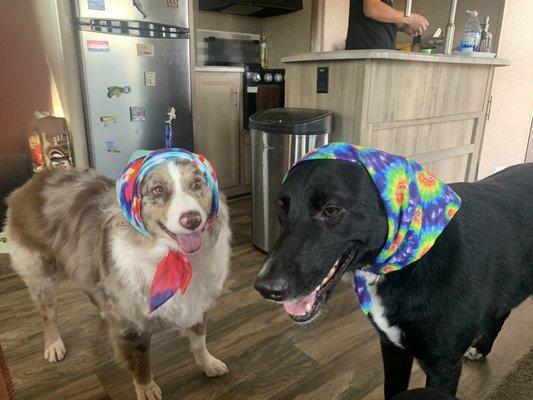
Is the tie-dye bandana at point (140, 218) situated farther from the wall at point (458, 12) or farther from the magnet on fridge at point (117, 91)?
the wall at point (458, 12)

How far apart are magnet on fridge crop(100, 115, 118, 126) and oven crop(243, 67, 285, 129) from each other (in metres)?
1.25

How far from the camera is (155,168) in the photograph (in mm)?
1170

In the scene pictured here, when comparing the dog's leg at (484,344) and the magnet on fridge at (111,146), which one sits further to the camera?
the magnet on fridge at (111,146)

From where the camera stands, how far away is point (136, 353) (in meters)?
1.29

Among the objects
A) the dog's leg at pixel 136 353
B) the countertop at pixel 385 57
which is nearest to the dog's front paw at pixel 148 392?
the dog's leg at pixel 136 353

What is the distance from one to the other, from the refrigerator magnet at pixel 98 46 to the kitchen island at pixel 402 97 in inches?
49.2

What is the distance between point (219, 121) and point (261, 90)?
54cm

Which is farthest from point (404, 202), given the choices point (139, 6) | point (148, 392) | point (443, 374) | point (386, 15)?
point (139, 6)

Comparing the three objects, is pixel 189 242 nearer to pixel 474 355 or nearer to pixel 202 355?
pixel 202 355

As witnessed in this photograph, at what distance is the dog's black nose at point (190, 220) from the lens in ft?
3.67

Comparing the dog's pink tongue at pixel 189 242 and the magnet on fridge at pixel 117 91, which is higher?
the magnet on fridge at pixel 117 91

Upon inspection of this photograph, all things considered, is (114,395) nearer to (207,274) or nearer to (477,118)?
(207,274)

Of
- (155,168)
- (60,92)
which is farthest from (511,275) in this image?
(60,92)

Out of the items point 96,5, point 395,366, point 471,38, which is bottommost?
point 395,366
